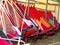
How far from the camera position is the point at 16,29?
9.64 feet

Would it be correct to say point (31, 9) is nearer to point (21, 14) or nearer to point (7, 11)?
point (21, 14)

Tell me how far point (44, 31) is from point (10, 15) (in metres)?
1.11

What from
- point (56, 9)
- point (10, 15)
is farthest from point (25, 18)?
point (56, 9)

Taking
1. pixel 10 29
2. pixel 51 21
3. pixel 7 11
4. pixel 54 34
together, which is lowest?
pixel 54 34

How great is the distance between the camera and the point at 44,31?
4031 millimetres

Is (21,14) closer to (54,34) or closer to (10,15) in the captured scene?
(10,15)

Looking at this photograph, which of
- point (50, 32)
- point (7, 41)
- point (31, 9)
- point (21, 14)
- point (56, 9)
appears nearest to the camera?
point (7, 41)

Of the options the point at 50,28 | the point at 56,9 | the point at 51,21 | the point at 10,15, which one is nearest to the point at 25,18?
the point at 10,15

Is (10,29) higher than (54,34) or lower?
higher

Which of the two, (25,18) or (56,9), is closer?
(25,18)

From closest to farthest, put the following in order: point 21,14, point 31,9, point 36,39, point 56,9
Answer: point 21,14, point 36,39, point 31,9, point 56,9

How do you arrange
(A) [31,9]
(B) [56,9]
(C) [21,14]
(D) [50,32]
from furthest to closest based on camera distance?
(B) [56,9]
(D) [50,32]
(A) [31,9]
(C) [21,14]

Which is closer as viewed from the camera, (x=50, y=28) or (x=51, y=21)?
(x=50, y=28)

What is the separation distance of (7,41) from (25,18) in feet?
3.89
